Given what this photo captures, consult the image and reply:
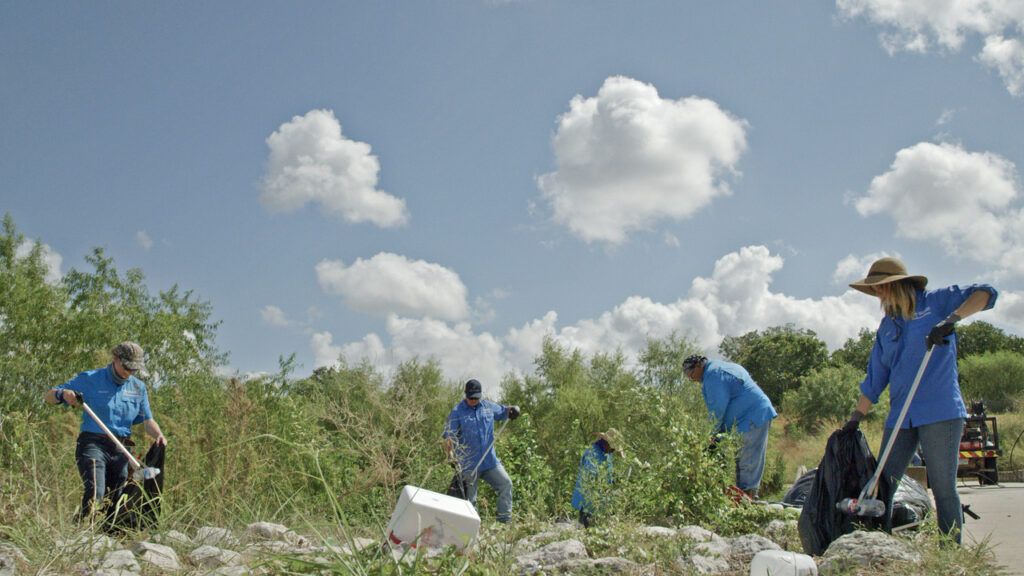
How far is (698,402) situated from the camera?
40.4ft

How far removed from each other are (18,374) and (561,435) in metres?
7.21

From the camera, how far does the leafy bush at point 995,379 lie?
91.6 ft

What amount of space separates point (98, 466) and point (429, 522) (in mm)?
3218

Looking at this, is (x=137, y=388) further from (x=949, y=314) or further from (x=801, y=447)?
(x=801, y=447)

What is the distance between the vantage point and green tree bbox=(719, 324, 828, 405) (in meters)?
45.8

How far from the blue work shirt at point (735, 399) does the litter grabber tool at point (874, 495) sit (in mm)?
2003

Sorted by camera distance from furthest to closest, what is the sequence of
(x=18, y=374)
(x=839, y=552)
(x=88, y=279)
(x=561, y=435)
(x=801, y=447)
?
(x=801, y=447), (x=88, y=279), (x=561, y=435), (x=18, y=374), (x=839, y=552)

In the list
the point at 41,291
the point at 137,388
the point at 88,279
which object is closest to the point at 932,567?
the point at 137,388

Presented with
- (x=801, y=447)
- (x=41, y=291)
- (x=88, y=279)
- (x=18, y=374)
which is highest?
(x=88, y=279)

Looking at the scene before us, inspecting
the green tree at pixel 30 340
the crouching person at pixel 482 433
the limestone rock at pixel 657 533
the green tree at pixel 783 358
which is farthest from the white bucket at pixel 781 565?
the green tree at pixel 783 358

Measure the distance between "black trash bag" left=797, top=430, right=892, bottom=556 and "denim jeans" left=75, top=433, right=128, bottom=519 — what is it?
4.29 metres

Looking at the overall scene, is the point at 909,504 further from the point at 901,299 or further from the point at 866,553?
the point at 866,553

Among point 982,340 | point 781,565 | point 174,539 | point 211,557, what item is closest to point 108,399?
point 174,539

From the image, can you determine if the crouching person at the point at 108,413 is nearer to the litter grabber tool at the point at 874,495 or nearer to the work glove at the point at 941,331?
the litter grabber tool at the point at 874,495
